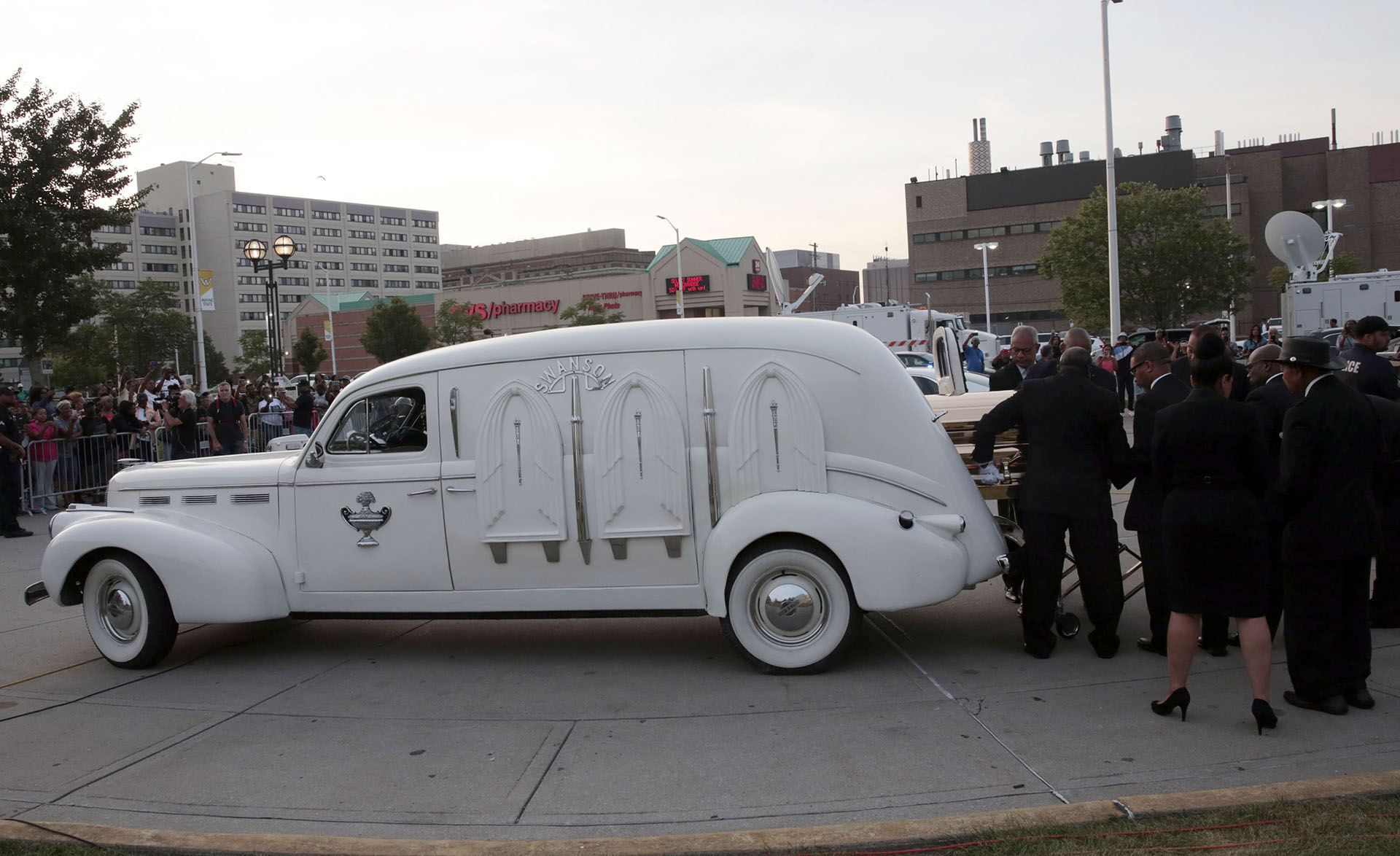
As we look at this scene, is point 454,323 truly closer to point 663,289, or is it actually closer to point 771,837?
point 663,289

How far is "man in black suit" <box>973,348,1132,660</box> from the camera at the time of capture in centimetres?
620

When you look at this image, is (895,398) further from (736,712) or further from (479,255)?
(479,255)

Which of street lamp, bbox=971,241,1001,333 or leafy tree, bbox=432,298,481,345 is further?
leafy tree, bbox=432,298,481,345

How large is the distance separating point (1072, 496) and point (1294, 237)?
22.4m

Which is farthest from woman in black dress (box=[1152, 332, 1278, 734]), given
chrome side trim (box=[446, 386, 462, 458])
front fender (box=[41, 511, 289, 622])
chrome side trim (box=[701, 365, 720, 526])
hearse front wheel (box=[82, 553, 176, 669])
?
hearse front wheel (box=[82, 553, 176, 669])

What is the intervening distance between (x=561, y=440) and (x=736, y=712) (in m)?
1.99

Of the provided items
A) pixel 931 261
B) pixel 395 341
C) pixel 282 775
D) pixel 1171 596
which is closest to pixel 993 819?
pixel 1171 596

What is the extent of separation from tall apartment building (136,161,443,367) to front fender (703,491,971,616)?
117 meters

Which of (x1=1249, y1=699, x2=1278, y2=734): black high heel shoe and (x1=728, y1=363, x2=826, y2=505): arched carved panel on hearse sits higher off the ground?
(x1=728, y1=363, x2=826, y2=505): arched carved panel on hearse

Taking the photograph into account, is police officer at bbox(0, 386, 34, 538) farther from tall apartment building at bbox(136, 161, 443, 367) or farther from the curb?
tall apartment building at bbox(136, 161, 443, 367)

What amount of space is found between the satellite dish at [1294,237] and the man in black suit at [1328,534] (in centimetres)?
2192

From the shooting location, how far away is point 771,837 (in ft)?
13.2

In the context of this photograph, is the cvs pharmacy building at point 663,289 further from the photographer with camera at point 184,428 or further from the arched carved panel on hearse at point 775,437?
the arched carved panel on hearse at point 775,437

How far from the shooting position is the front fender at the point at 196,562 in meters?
6.74
